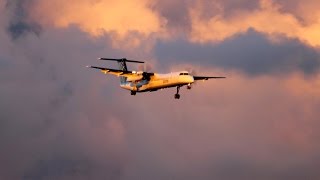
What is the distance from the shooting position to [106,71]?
172 m

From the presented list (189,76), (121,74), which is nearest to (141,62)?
(121,74)

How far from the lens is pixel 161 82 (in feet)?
544

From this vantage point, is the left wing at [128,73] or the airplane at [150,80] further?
the left wing at [128,73]

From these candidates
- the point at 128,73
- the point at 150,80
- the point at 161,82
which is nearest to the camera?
the point at 161,82

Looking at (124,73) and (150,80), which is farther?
(124,73)

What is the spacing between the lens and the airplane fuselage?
161875 mm

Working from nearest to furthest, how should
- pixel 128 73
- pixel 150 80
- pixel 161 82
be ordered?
1. pixel 161 82
2. pixel 150 80
3. pixel 128 73

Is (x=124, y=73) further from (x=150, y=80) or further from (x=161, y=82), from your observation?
(x=161, y=82)

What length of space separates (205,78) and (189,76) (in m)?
15.3

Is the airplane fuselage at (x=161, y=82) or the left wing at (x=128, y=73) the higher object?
the left wing at (x=128, y=73)

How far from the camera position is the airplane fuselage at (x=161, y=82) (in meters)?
162

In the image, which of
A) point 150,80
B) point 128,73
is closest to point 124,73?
point 128,73

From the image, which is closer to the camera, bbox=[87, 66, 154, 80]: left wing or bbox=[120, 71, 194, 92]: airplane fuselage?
bbox=[120, 71, 194, 92]: airplane fuselage

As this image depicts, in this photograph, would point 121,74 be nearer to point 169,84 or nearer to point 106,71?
point 106,71
